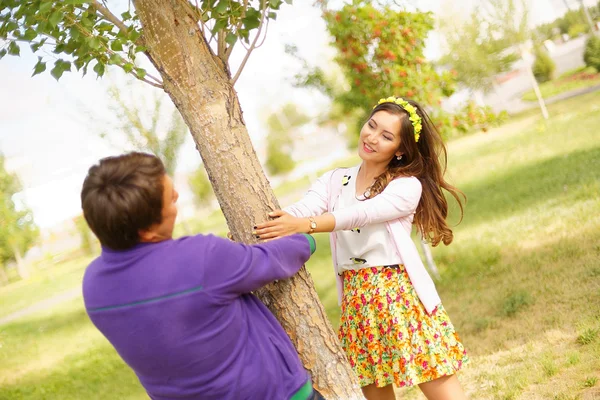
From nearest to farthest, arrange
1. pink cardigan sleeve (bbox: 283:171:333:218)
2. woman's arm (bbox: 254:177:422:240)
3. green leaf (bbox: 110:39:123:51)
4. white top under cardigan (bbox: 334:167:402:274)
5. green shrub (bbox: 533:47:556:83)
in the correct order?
woman's arm (bbox: 254:177:422:240) < green leaf (bbox: 110:39:123:51) < white top under cardigan (bbox: 334:167:402:274) < pink cardigan sleeve (bbox: 283:171:333:218) < green shrub (bbox: 533:47:556:83)

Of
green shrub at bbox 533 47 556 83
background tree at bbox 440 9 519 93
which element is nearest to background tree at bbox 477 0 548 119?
background tree at bbox 440 9 519 93

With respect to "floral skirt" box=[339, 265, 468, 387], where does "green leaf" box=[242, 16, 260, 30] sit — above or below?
above

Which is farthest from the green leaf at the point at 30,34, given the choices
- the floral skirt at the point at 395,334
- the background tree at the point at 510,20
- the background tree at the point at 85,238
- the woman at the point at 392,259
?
the background tree at the point at 510,20

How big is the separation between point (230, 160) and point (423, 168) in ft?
3.03

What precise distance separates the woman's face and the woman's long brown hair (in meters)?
0.03

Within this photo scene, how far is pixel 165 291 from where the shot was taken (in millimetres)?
1765

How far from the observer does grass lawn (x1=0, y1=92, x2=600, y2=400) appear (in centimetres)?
436

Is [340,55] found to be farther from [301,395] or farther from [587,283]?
[301,395]

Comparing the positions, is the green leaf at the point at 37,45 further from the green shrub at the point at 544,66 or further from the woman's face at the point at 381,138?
the green shrub at the point at 544,66

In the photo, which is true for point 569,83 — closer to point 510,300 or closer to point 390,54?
point 390,54

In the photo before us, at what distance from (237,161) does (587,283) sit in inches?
158

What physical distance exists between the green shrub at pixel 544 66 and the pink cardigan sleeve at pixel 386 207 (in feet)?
101

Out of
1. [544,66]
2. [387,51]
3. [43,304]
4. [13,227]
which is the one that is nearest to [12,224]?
[13,227]

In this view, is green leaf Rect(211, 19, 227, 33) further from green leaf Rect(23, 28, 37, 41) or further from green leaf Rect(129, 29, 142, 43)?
green leaf Rect(23, 28, 37, 41)
